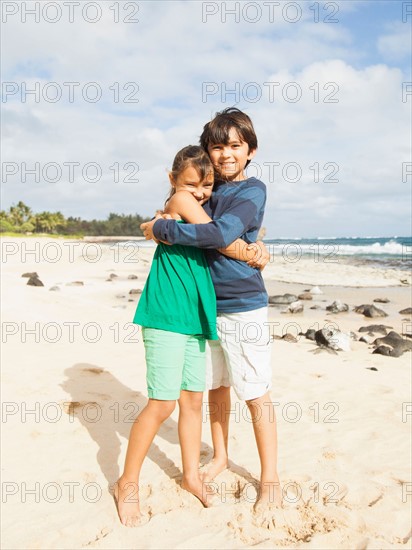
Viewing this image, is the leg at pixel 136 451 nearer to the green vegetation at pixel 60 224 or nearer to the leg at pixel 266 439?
the leg at pixel 266 439

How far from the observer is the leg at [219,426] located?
3.56 metres

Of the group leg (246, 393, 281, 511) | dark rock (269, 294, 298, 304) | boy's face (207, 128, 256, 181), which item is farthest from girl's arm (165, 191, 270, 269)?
dark rock (269, 294, 298, 304)

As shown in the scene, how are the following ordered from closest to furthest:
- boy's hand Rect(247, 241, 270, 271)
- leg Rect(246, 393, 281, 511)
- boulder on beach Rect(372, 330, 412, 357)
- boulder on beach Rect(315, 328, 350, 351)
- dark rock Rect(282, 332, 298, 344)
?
boy's hand Rect(247, 241, 270, 271) → leg Rect(246, 393, 281, 511) → boulder on beach Rect(372, 330, 412, 357) → boulder on beach Rect(315, 328, 350, 351) → dark rock Rect(282, 332, 298, 344)

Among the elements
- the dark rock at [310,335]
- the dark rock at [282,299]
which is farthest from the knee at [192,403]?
the dark rock at [282,299]

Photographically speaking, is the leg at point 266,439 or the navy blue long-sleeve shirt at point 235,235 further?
the leg at point 266,439

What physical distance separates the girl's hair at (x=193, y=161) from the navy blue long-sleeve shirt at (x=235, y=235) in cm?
23

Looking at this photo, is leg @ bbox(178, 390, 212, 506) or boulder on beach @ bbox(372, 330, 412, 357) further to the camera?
boulder on beach @ bbox(372, 330, 412, 357)

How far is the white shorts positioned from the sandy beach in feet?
2.55

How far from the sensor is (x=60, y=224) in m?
91.9

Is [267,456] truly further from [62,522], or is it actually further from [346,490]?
[62,522]

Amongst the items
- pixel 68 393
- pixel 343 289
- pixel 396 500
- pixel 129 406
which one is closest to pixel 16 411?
pixel 68 393

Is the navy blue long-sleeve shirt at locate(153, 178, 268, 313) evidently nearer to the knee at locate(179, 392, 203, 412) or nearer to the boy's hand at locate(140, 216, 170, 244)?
the boy's hand at locate(140, 216, 170, 244)

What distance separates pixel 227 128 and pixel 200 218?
62cm

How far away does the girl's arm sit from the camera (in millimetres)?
2959
